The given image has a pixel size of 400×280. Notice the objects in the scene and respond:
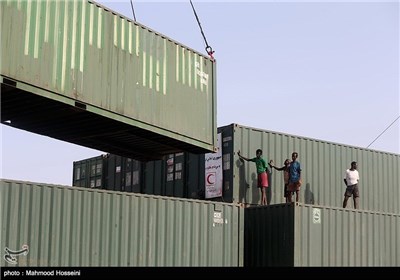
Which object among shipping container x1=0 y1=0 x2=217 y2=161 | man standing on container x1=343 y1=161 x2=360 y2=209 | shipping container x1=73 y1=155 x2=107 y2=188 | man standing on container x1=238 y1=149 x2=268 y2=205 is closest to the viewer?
shipping container x1=0 y1=0 x2=217 y2=161

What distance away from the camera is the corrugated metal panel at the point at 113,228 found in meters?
11.0

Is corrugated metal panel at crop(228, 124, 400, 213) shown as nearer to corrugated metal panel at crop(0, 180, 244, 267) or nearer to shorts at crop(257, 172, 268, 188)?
shorts at crop(257, 172, 268, 188)

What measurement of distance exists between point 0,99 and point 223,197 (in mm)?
7355

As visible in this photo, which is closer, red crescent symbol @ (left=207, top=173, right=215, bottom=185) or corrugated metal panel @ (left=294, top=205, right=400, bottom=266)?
corrugated metal panel @ (left=294, top=205, right=400, bottom=266)

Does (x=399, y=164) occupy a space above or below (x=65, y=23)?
below

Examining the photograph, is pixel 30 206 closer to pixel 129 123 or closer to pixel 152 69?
pixel 129 123

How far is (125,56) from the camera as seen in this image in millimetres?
12531

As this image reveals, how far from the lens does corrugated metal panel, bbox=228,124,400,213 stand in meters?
16.5

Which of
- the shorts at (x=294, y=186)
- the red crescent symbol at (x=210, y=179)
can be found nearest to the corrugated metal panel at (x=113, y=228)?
the red crescent symbol at (x=210, y=179)

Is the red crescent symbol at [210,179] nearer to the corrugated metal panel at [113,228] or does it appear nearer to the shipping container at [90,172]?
the corrugated metal panel at [113,228]

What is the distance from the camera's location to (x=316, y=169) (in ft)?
59.7

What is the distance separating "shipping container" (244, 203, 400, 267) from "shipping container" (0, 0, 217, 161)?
2.23m

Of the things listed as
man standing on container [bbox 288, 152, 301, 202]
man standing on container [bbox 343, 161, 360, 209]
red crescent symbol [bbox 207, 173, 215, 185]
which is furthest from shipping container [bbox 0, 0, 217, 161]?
man standing on container [bbox 343, 161, 360, 209]

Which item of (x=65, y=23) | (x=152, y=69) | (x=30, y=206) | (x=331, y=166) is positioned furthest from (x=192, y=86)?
(x=331, y=166)
